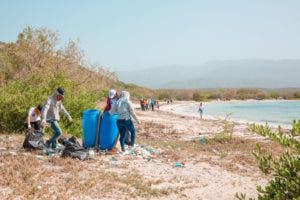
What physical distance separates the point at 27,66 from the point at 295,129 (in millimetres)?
24725

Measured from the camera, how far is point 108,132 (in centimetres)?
1298

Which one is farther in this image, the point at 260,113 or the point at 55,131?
the point at 260,113

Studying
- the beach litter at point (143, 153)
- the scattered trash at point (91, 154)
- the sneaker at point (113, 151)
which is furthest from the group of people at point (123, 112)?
the scattered trash at point (91, 154)

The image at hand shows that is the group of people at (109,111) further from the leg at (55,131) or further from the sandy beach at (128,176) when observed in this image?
the sandy beach at (128,176)

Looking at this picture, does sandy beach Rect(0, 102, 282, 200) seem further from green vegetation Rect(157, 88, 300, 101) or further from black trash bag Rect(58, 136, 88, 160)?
green vegetation Rect(157, 88, 300, 101)

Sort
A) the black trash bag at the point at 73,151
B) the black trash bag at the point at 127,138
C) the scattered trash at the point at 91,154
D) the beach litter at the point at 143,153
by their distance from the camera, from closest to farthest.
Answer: the black trash bag at the point at 73,151 → the scattered trash at the point at 91,154 → the beach litter at the point at 143,153 → the black trash bag at the point at 127,138

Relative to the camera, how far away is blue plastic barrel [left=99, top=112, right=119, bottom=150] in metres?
13.0

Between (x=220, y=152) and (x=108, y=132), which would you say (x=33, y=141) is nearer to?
(x=108, y=132)

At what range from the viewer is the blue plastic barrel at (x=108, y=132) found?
1301cm

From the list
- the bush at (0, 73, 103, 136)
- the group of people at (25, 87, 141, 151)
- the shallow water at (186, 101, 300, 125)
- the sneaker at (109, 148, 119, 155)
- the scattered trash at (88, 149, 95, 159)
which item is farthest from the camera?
the shallow water at (186, 101, 300, 125)

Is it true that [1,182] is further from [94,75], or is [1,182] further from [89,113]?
[94,75]

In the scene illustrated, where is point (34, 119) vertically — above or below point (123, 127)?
above

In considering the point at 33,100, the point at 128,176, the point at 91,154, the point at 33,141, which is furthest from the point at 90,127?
the point at 33,100

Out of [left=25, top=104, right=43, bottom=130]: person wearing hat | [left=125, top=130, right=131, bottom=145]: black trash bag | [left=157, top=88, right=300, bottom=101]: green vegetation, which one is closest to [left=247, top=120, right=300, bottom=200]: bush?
[left=125, top=130, right=131, bottom=145]: black trash bag
